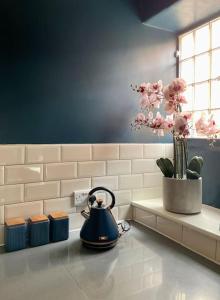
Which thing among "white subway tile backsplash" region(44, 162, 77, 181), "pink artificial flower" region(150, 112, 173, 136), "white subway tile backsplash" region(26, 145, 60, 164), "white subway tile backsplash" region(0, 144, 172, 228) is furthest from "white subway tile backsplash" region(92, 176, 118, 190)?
"pink artificial flower" region(150, 112, 173, 136)

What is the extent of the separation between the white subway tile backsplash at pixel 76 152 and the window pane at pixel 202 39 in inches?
32.3

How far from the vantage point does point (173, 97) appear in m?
1.06

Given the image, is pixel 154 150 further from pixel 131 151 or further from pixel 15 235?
pixel 15 235

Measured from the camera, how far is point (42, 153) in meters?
1.07

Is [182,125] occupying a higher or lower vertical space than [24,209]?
higher

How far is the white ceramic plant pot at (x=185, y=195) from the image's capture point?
3.60 feet

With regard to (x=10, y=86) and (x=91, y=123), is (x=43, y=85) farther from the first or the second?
(x=91, y=123)

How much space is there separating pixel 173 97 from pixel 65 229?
0.73m

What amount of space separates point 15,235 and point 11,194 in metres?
0.16

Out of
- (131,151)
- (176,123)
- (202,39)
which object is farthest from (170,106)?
(202,39)

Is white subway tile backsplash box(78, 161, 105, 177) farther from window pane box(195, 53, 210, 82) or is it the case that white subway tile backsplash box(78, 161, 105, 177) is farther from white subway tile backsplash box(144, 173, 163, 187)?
window pane box(195, 53, 210, 82)

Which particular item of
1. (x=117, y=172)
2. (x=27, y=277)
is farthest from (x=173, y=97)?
(x=27, y=277)

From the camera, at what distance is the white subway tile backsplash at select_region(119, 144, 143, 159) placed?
1270 mm

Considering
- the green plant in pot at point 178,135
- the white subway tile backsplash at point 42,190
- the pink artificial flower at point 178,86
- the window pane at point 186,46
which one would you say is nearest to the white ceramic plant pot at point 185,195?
the green plant in pot at point 178,135
